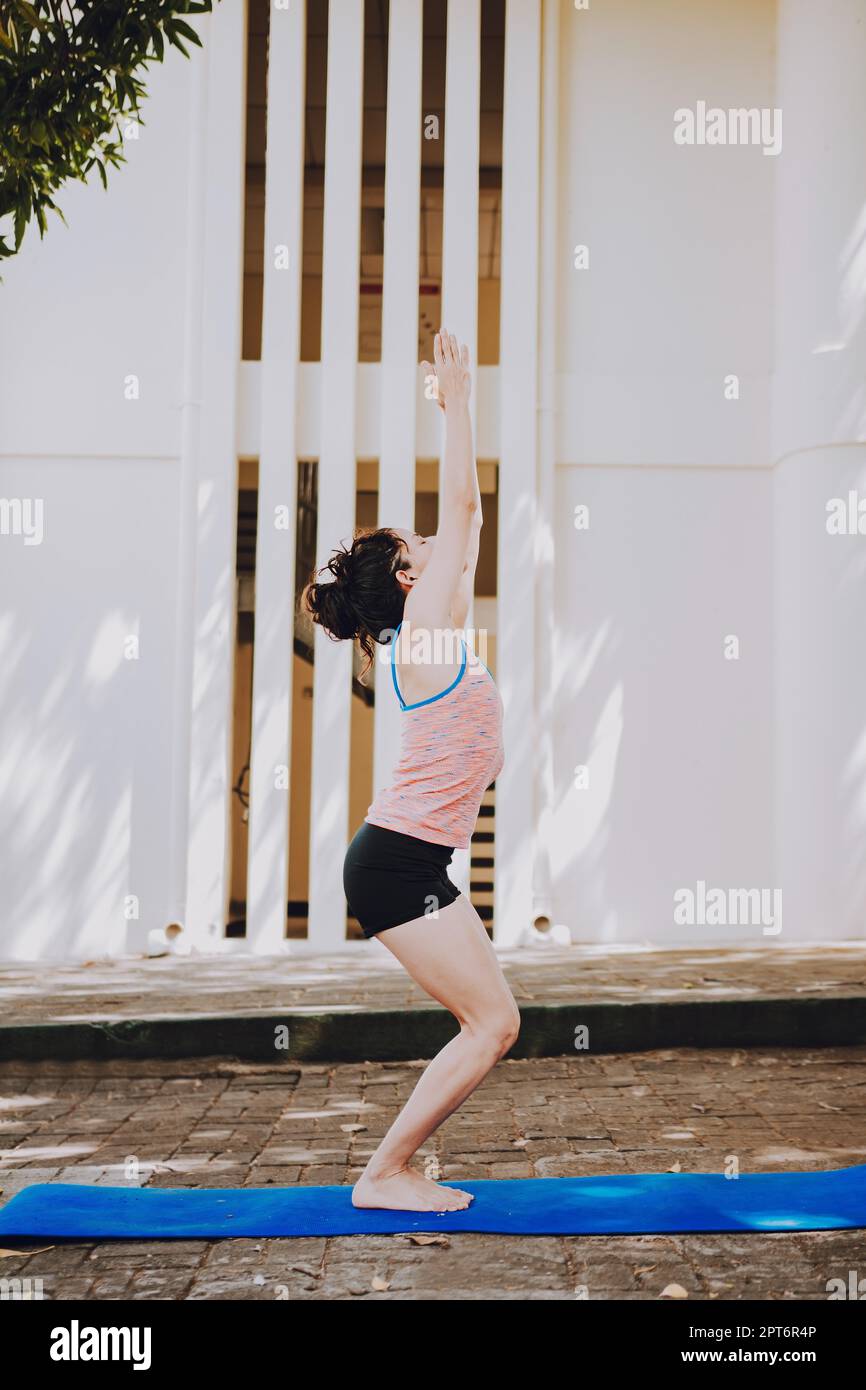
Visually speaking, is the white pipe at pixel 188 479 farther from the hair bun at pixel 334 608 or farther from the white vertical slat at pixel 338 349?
the hair bun at pixel 334 608

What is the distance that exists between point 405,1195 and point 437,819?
109 centimetres

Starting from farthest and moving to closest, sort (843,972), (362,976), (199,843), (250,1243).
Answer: (199,843) < (362,976) < (843,972) < (250,1243)

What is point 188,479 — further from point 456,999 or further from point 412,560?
point 456,999

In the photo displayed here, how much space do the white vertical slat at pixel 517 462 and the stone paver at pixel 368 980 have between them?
0.83 m

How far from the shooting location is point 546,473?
11180 mm

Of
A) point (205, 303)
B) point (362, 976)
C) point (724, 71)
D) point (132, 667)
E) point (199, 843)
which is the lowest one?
point (362, 976)

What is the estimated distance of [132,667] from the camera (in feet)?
36.2

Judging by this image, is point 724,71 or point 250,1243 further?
point 724,71

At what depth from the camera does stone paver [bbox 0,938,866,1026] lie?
7.15 metres

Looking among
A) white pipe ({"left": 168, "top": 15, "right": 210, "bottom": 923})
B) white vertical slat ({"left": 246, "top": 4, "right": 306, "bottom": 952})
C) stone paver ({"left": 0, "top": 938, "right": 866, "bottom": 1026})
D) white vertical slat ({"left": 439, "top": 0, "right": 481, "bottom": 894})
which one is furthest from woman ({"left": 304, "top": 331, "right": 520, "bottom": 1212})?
white vertical slat ({"left": 439, "top": 0, "right": 481, "bottom": 894})

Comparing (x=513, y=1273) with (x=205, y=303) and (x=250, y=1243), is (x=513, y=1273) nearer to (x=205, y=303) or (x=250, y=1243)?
(x=250, y=1243)

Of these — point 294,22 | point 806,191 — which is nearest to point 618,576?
point 806,191

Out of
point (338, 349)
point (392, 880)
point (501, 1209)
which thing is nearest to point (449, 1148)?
point (501, 1209)

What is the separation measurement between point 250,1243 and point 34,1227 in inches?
24.2
